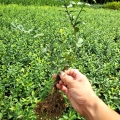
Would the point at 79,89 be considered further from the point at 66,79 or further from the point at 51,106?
the point at 51,106

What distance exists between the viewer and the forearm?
1468 millimetres

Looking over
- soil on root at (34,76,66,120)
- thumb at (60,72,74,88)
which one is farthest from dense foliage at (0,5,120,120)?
soil on root at (34,76,66,120)

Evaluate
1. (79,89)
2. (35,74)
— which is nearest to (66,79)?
(79,89)

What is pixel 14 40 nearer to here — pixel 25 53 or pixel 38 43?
pixel 38 43

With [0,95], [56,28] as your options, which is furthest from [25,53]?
[56,28]

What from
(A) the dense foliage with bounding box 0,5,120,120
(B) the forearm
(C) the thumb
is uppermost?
(C) the thumb

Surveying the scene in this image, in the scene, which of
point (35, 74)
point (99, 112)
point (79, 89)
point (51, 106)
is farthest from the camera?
point (35, 74)

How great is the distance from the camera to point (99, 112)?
5.03 feet

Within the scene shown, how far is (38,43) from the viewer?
4.55 meters

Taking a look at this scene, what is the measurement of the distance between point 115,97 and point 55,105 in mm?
1302

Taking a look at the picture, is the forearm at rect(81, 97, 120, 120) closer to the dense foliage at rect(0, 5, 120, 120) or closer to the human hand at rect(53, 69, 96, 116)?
the human hand at rect(53, 69, 96, 116)

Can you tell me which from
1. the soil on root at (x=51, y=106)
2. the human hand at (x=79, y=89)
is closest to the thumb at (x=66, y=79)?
the human hand at (x=79, y=89)

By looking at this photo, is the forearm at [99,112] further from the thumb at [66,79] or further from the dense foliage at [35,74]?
the dense foliage at [35,74]

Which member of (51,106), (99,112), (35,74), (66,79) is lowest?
(35,74)
